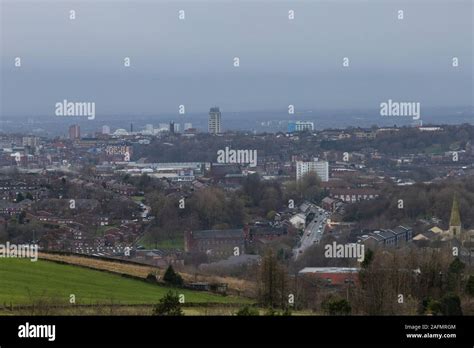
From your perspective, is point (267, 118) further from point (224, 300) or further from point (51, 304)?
point (51, 304)

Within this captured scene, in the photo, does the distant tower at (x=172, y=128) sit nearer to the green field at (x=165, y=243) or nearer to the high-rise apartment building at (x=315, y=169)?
the high-rise apartment building at (x=315, y=169)

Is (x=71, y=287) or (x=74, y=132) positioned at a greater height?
(x=74, y=132)

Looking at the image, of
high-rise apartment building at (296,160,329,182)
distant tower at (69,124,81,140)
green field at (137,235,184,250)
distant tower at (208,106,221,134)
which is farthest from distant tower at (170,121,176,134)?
green field at (137,235,184,250)

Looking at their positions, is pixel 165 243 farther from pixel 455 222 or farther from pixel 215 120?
pixel 455 222

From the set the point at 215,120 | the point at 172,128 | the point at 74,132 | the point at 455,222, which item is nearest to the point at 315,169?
the point at 215,120

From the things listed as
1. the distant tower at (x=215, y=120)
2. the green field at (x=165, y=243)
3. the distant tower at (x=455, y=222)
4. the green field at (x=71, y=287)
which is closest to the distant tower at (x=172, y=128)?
the distant tower at (x=215, y=120)

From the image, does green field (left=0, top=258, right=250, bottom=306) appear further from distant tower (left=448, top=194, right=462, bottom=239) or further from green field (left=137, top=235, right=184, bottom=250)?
distant tower (left=448, top=194, right=462, bottom=239)

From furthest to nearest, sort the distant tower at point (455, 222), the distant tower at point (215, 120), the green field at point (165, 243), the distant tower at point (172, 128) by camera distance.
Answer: the distant tower at point (172, 128), the distant tower at point (215, 120), the green field at point (165, 243), the distant tower at point (455, 222)
